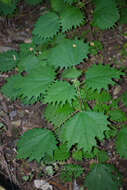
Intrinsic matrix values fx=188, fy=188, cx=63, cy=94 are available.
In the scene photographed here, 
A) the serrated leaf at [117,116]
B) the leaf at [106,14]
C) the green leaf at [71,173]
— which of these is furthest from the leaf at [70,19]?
the green leaf at [71,173]

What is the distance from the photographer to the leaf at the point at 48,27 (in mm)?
2789

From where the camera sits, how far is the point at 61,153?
7.16 ft

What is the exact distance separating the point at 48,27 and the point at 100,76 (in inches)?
54.7

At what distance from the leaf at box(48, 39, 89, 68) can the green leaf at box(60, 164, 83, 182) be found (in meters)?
1.18

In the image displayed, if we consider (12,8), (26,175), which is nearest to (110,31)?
(12,8)

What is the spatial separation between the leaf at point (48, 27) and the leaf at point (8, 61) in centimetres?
48

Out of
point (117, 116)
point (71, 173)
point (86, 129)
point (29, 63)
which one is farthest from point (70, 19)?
point (71, 173)

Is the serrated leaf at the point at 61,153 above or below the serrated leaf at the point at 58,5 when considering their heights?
below

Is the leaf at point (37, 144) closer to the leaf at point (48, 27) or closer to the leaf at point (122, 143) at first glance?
the leaf at point (122, 143)

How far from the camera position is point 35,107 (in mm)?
2693

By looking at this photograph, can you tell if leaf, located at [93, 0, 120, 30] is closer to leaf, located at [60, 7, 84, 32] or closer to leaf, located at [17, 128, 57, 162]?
leaf, located at [60, 7, 84, 32]

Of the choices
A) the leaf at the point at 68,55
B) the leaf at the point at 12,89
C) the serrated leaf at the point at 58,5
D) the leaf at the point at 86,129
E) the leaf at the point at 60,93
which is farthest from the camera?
the serrated leaf at the point at 58,5

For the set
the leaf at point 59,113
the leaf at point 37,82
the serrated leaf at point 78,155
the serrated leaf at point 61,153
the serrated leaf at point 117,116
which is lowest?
the serrated leaf at point 78,155

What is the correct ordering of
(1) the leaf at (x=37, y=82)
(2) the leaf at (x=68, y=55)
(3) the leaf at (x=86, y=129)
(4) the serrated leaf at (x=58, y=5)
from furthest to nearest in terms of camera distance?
1. (4) the serrated leaf at (x=58, y=5)
2. (2) the leaf at (x=68, y=55)
3. (1) the leaf at (x=37, y=82)
4. (3) the leaf at (x=86, y=129)
